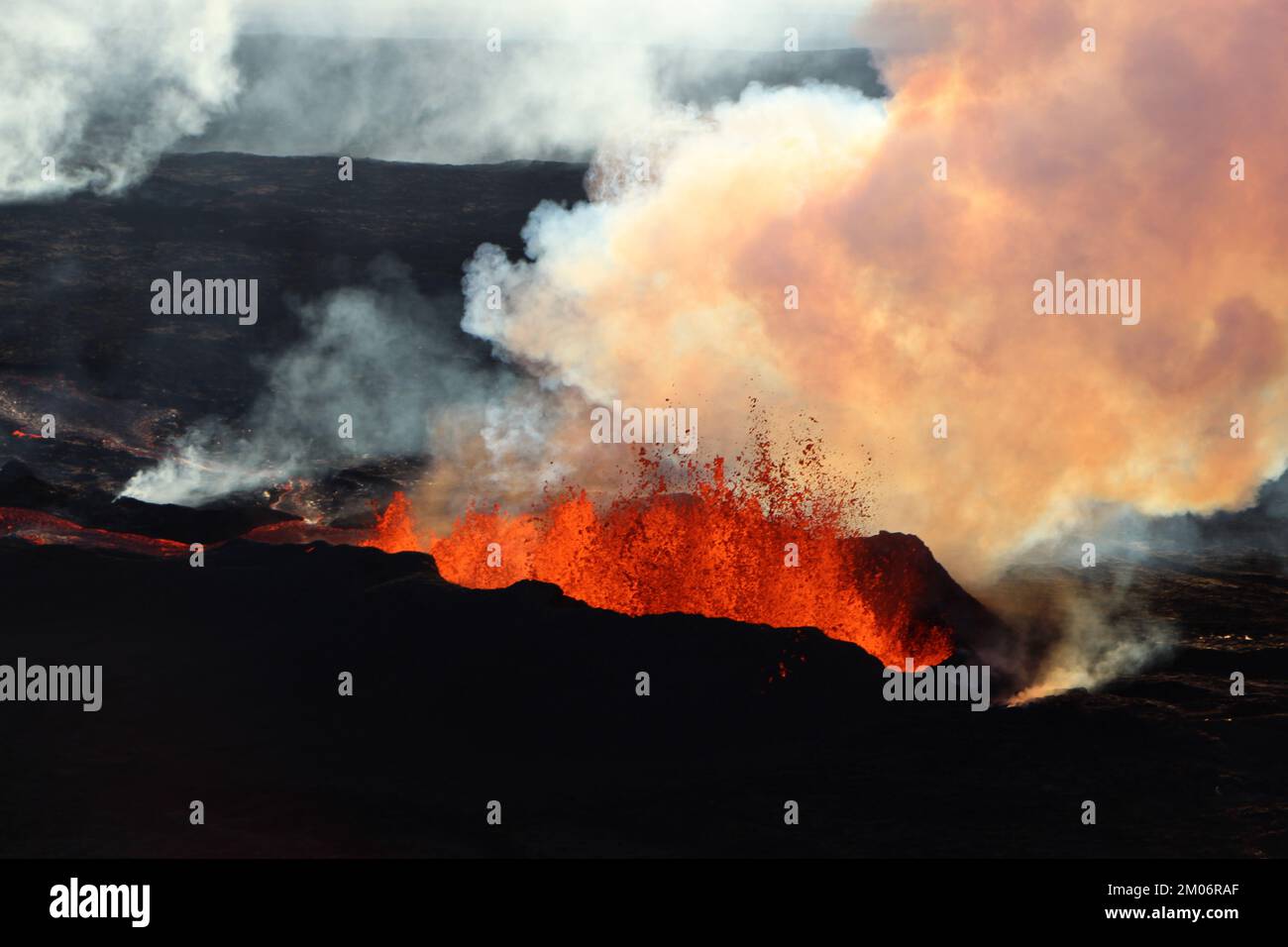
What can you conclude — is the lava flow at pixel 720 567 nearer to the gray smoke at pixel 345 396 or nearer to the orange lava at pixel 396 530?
the orange lava at pixel 396 530

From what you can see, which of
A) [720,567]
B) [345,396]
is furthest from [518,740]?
[345,396]

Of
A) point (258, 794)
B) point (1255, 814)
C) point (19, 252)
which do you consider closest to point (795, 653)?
point (1255, 814)

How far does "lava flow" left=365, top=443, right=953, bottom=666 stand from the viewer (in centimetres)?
2541

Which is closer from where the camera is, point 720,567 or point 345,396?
point 720,567

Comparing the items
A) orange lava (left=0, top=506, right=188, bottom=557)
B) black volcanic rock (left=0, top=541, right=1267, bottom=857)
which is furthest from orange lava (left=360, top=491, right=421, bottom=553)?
black volcanic rock (left=0, top=541, right=1267, bottom=857)

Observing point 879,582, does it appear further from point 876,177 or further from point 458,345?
point 458,345

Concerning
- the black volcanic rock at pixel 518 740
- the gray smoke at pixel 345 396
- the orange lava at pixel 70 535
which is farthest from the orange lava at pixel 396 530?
the black volcanic rock at pixel 518 740

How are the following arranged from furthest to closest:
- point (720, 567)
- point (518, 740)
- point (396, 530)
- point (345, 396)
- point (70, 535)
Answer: point (345, 396), point (396, 530), point (70, 535), point (720, 567), point (518, 740)

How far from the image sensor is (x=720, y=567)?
25938mm

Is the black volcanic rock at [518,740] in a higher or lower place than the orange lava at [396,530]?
lower

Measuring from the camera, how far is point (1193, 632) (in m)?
28.1

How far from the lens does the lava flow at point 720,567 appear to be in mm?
25406

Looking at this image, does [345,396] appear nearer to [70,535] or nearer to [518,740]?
[70,535]

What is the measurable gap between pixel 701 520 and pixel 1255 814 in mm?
10954
